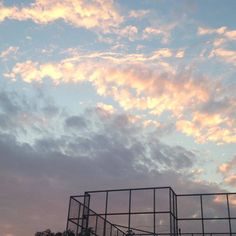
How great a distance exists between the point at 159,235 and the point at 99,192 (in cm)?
388

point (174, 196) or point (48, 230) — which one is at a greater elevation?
point (48, 230)

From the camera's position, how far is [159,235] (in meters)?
18.0

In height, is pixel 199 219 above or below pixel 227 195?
below

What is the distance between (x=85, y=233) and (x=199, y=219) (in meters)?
6.01

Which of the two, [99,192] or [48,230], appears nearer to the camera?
[99,192]

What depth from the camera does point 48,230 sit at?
204 feet

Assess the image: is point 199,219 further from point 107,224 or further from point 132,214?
point 107,224

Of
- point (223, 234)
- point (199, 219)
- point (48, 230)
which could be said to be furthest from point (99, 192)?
point (48, 230)

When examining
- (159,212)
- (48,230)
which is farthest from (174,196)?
(48,230)

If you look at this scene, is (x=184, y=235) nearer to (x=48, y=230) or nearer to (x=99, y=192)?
(x=99, y=192)

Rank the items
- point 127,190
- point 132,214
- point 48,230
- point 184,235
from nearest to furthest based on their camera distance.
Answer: point 132,214
point 127,190
point 184,235
point 48,230

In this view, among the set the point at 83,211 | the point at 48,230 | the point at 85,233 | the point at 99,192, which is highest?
the point at 48,230

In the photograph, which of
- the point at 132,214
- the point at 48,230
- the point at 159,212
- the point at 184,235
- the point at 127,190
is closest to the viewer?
the point at 159,212

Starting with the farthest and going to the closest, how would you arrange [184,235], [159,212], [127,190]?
[184,235] → [127,190] → [159,212]
